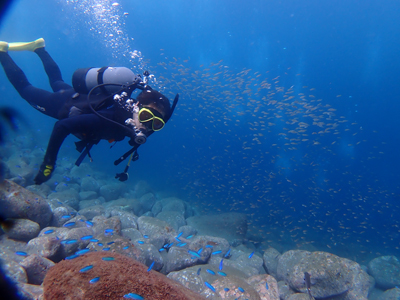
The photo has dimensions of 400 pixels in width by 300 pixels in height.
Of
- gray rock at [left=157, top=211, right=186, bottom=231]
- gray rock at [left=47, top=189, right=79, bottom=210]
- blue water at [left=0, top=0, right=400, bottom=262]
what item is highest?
blue water at [left=0, top=0, right=400, bottom=262]

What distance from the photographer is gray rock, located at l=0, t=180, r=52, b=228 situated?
174 inches

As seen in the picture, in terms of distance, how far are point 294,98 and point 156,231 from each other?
93.0 feet

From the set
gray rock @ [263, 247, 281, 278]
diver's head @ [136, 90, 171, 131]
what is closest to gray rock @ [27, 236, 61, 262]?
diver's head @ [136, 90, 171, 131]

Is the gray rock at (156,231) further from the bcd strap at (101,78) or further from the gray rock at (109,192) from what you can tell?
the gray rock at (109,192)

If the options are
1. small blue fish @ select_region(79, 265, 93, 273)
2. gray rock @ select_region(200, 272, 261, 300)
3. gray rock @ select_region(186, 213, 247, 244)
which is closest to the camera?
small blue fish @ select_region(79, 265, 93, 273)

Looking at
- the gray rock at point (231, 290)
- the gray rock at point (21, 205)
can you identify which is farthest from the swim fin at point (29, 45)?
the gray rock at point (231, 290)

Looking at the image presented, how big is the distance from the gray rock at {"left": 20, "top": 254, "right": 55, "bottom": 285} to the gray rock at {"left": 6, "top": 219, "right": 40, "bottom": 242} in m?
1.60

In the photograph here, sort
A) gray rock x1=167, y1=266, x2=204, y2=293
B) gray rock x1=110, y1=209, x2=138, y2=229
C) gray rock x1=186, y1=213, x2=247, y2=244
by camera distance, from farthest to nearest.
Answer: gray rock x1=186, y1=213, x2=247, y2=244 → gray rock x1=110, y1=209, x2=138, y2=229 → gray rock x1=167, y1=266, x2=204, y2=293

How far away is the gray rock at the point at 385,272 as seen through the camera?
9023 millimetres

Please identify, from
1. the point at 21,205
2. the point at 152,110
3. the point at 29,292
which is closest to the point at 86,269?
the point at 29,292

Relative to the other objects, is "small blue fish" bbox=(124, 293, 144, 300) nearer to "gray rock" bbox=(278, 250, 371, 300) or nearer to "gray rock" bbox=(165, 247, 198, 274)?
"gray rock" bbox=(165, 247, 198, 274)

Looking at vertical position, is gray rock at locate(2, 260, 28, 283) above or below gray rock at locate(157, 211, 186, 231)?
below

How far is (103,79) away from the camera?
406cm

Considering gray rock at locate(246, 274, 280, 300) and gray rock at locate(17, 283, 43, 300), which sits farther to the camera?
gray rock at locate(246, 274, 280, 300)
